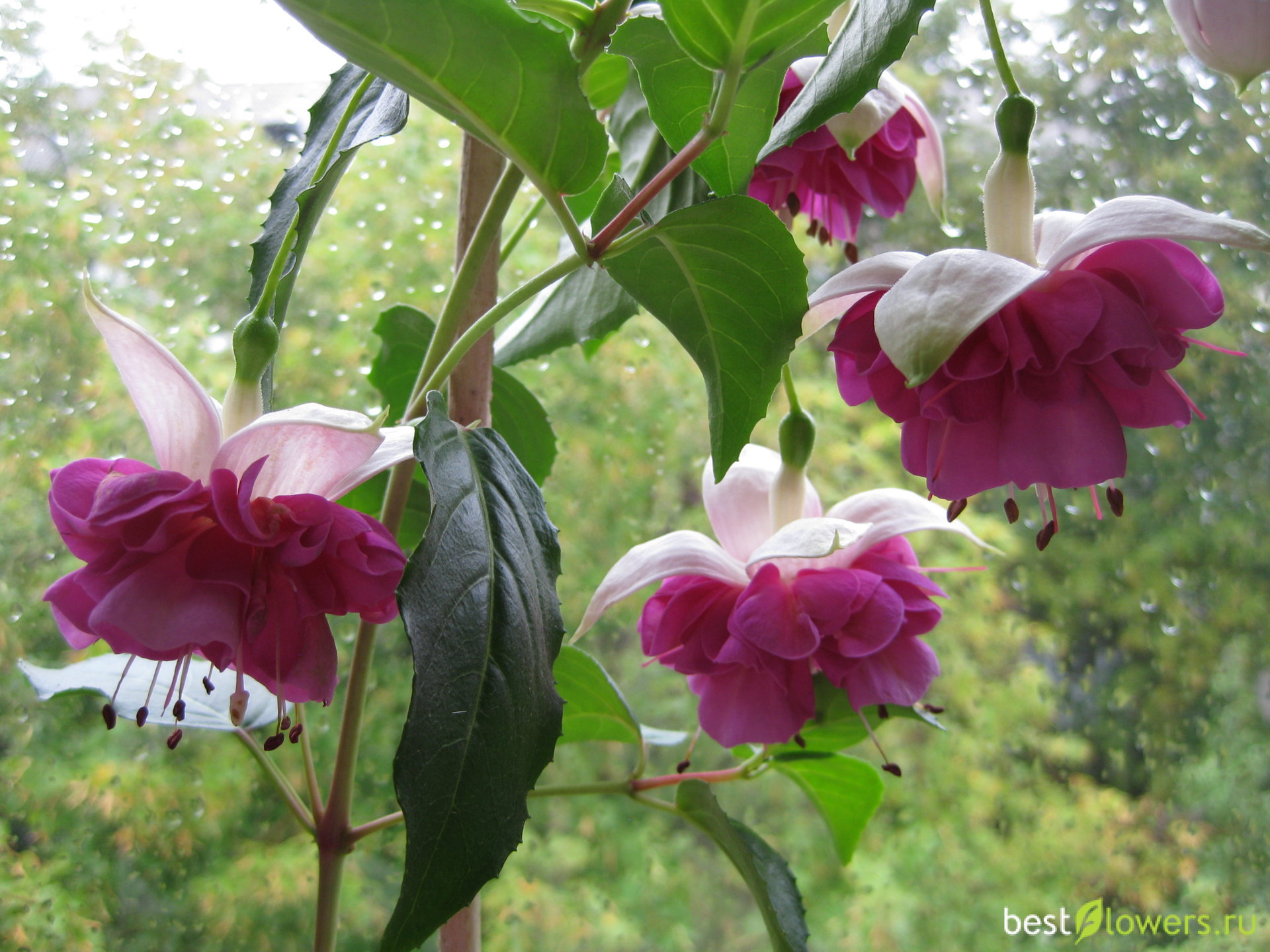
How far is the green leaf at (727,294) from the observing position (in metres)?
0.30

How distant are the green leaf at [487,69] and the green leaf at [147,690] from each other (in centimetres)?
28

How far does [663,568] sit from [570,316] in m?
0.15

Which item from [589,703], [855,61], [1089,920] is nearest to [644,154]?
[855,61]

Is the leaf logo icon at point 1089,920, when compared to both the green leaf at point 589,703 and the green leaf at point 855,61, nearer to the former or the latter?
the green leaf at point 589,703

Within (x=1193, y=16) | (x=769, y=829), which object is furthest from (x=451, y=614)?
(x=769, y=829)

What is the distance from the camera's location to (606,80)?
0.42 meters

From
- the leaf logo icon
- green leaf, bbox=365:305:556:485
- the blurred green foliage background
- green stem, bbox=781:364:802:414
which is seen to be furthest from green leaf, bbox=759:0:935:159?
the leaf logo icon

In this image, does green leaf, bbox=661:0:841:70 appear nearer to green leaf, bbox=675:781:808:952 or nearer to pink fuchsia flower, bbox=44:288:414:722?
pink fuchsia flower, bbox=44:288:414:722

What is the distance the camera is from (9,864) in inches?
29.3

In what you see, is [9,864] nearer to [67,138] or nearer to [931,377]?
[67,138]

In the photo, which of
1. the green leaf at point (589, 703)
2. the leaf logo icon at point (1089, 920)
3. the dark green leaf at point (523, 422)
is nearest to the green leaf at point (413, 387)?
the dark green leaf at point (523, 422)

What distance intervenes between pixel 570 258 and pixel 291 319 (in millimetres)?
660

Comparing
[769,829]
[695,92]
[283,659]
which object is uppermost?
[695,92]

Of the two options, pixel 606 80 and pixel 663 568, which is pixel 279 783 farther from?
pixel 606 80
